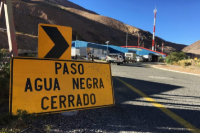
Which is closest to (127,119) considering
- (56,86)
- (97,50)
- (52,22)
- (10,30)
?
(56,86)

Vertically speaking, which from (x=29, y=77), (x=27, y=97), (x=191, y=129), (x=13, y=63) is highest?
(x=13, y=63)

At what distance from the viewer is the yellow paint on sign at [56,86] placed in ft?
8.52

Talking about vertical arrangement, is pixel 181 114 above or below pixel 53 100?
→ below

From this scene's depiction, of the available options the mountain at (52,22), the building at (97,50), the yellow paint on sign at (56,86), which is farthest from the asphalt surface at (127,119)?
the building at (97,50)

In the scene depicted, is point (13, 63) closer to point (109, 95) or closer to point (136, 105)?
point (109, 95)

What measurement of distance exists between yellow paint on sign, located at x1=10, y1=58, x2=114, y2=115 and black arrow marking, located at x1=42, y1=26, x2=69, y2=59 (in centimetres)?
22

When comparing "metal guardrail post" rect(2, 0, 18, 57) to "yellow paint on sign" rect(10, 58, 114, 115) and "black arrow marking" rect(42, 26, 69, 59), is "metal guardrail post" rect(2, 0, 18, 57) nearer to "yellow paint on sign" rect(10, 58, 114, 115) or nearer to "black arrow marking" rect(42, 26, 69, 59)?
"black arrow marking" rect(42, 26, 69, 59)

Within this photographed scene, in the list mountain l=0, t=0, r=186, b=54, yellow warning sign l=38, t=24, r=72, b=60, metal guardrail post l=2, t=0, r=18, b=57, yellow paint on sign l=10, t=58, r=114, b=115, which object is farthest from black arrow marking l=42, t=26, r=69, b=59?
mountain l=0, t=0, r=186, b=54

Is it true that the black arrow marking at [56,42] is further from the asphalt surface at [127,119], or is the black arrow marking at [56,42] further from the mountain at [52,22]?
the mountain at [52,22]

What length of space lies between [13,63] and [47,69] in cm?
53

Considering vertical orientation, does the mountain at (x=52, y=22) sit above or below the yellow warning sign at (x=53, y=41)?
above

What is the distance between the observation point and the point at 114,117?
3.22 metres

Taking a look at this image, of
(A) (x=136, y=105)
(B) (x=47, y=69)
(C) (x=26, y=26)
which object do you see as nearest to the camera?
(B) (x=47, y=69)

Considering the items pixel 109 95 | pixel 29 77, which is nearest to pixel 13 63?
pixel 29 77
